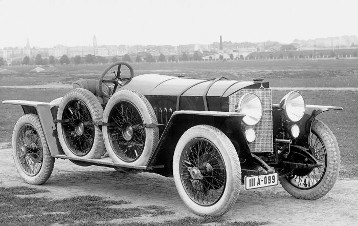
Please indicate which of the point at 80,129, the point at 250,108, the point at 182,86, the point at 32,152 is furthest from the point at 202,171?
the point at 32,152

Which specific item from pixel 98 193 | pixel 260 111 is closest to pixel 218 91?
pixel 260 111

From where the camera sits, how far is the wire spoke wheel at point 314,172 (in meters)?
7.69

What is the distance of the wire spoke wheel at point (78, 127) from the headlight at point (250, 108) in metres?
2.21

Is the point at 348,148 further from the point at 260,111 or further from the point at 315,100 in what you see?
the point at 315,100

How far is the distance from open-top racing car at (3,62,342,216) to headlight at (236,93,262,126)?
1cm

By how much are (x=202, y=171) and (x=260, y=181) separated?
0.62 metres

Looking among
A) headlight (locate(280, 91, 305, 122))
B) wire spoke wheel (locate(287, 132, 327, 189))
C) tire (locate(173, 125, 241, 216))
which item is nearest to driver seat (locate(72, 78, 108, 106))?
tire (locate(173, 125, 241, 216))

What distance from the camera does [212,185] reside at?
22.6 feet

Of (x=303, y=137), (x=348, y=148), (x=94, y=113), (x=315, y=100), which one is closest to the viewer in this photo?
(x=303, y=137)

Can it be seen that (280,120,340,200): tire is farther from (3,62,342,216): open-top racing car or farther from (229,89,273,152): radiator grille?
(229,89,273,152): radiator grille

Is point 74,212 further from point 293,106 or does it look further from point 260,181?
point 293,106

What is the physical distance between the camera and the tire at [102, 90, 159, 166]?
7.56m

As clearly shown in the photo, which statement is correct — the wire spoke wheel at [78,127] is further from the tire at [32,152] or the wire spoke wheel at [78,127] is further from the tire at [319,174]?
the tire at [319,174]

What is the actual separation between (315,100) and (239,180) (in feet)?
60.1
